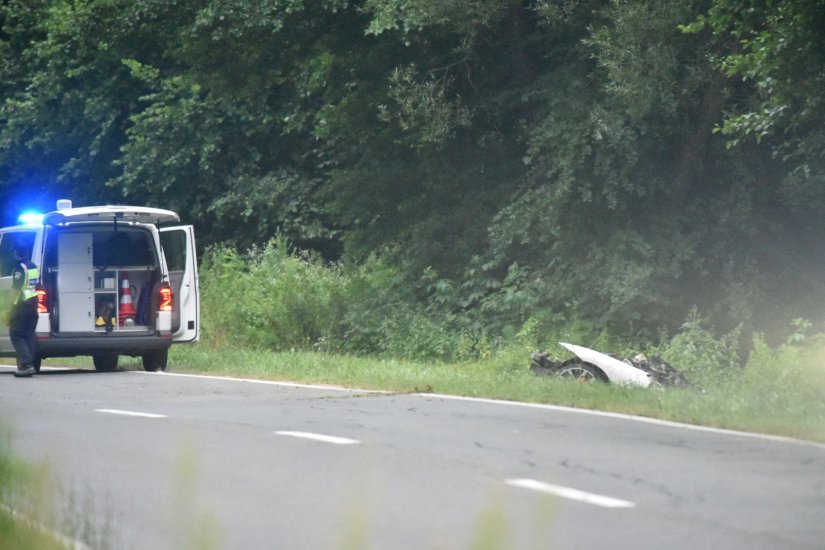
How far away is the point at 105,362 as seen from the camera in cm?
2025

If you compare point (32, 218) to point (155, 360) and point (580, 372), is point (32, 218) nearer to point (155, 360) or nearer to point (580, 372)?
point (155, 360)

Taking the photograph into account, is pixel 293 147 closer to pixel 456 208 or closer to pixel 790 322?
pixel 456 208

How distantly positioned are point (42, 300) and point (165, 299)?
1.61 m

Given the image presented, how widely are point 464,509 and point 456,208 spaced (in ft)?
55.8

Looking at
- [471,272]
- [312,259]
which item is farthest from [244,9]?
[312,259]

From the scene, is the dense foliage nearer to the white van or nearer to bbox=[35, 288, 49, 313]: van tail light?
the white van

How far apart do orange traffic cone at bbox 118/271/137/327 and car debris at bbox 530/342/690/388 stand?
612 cm

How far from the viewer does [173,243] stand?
22.3 m

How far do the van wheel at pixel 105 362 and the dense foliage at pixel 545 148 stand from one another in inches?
217

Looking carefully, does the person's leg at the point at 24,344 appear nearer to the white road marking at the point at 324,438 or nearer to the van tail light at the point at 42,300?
the van tail light at the point at 42,300

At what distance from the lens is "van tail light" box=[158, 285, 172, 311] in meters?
19.2

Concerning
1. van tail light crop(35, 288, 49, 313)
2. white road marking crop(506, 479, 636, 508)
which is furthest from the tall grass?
white road marking crop(506, 479, 636, 508)

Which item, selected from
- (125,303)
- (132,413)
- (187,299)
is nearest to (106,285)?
(125,303)

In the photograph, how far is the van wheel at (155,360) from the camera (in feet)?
63.9
